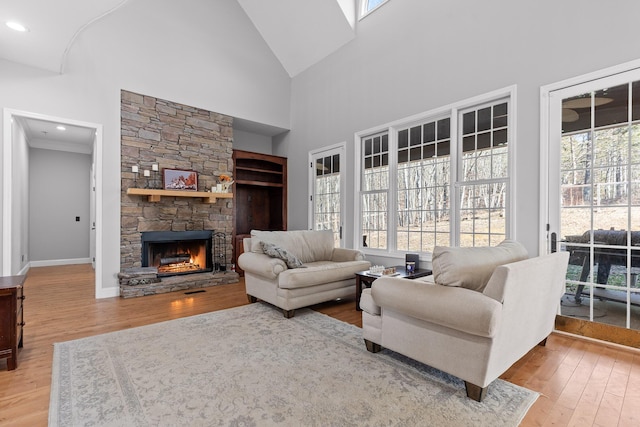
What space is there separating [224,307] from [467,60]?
4.14 meters

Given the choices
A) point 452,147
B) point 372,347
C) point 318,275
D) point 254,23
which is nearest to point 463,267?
point 372,347

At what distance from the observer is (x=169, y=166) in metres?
4.96

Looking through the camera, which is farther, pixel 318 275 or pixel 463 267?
pixel 318 275

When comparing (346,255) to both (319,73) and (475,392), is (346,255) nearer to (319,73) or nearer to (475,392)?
(475,392)

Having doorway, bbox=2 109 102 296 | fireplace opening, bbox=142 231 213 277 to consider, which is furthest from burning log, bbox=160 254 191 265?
doorway, bbox=2 109 102 296

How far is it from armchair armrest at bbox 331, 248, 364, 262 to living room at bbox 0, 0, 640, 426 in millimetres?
652

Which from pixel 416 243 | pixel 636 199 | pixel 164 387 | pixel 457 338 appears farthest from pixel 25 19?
pixel 636 199

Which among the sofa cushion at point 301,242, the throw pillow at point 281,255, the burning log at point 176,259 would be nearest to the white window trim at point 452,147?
the sofa cushion at point 301,242

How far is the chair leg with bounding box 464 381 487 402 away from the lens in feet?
5.99

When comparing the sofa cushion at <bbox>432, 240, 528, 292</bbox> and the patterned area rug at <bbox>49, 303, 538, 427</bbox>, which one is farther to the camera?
the sofa cushion at <bbox>432, 240, 528, 292</bbox>

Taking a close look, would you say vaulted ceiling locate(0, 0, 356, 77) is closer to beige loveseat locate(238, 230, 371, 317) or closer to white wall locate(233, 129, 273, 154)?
white wall locate(233, 129, 273, 154)

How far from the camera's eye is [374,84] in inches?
188

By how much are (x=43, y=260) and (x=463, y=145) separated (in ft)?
27.8

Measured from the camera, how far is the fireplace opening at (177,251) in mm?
4820
